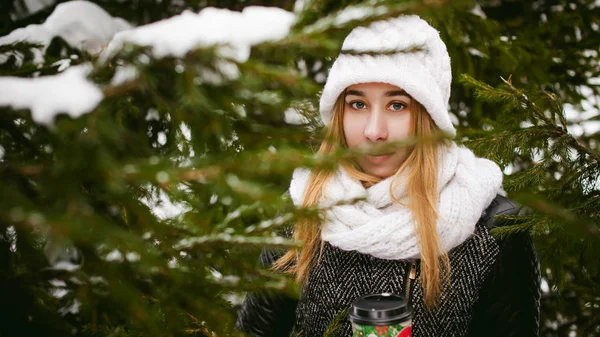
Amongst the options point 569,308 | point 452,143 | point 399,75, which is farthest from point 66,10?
point 569,308

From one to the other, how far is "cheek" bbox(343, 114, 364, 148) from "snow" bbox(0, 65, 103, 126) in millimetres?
1503

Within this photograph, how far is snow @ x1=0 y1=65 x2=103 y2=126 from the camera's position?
2.90 feet

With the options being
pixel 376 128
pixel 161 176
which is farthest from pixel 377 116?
pixel 161 176

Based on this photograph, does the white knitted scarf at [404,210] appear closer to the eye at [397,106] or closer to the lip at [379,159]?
the lip at [379,159]

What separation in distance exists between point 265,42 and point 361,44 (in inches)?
53.5

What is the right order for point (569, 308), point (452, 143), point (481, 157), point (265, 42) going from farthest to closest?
point (569, 308) → point (481, 157) → point (452, 143) → point (265, 42)

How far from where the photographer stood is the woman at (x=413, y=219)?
216cm

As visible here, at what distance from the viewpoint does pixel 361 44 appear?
2248mm

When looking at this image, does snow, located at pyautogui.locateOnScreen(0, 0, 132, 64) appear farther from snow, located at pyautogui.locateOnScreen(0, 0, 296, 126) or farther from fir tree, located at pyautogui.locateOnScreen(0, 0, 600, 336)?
snow, located at pyautogui.locateOnScreen(0, 0, 296, 126)

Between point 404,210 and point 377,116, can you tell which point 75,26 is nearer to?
point 377,116

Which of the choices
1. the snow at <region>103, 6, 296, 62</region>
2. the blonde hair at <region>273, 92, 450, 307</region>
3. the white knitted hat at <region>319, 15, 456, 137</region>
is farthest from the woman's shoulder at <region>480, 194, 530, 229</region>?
the snow at <region>103, 6, 296, 62</region>

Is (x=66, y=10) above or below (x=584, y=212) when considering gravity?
above

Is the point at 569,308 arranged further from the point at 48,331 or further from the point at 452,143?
the point at 48,331

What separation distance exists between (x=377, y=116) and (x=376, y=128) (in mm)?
65
